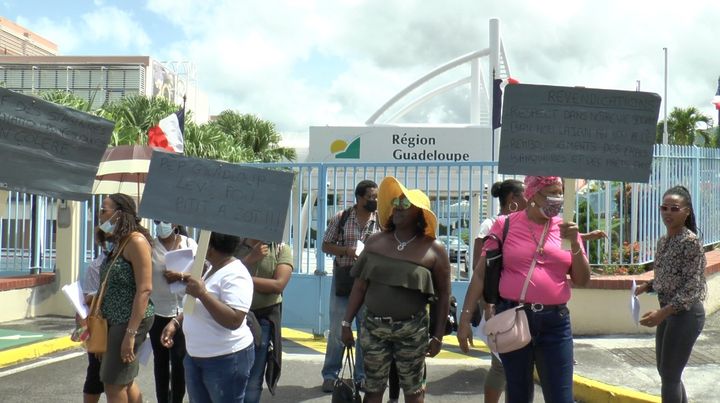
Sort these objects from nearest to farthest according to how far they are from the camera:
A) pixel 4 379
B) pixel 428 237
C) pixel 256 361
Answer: pixel 428 237
pixel 256 361
pixel 4 379

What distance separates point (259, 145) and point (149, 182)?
3584 centimetres

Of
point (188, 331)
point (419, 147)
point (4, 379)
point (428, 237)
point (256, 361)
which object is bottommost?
point (4, 379)

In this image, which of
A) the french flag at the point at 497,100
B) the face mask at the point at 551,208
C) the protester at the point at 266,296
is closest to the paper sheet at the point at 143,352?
the protester at the point at 266,296

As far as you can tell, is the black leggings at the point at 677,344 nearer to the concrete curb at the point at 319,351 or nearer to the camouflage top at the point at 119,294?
the concrete curb at the point at 319,351

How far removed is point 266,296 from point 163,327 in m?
0.80

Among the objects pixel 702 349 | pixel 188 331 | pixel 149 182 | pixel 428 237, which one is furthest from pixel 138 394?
pixel 702 349

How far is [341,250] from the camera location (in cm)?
653

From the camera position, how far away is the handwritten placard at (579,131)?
4.67 meters

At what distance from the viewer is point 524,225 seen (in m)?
4.37

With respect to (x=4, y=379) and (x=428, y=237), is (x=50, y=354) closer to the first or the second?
(x=4, y=379)

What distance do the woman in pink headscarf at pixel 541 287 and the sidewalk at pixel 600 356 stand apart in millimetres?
2396

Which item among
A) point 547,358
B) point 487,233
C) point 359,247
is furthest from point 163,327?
point 547,358

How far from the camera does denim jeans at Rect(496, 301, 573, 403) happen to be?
13.9 ft

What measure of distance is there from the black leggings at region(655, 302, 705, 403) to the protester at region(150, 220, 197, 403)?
312cm
